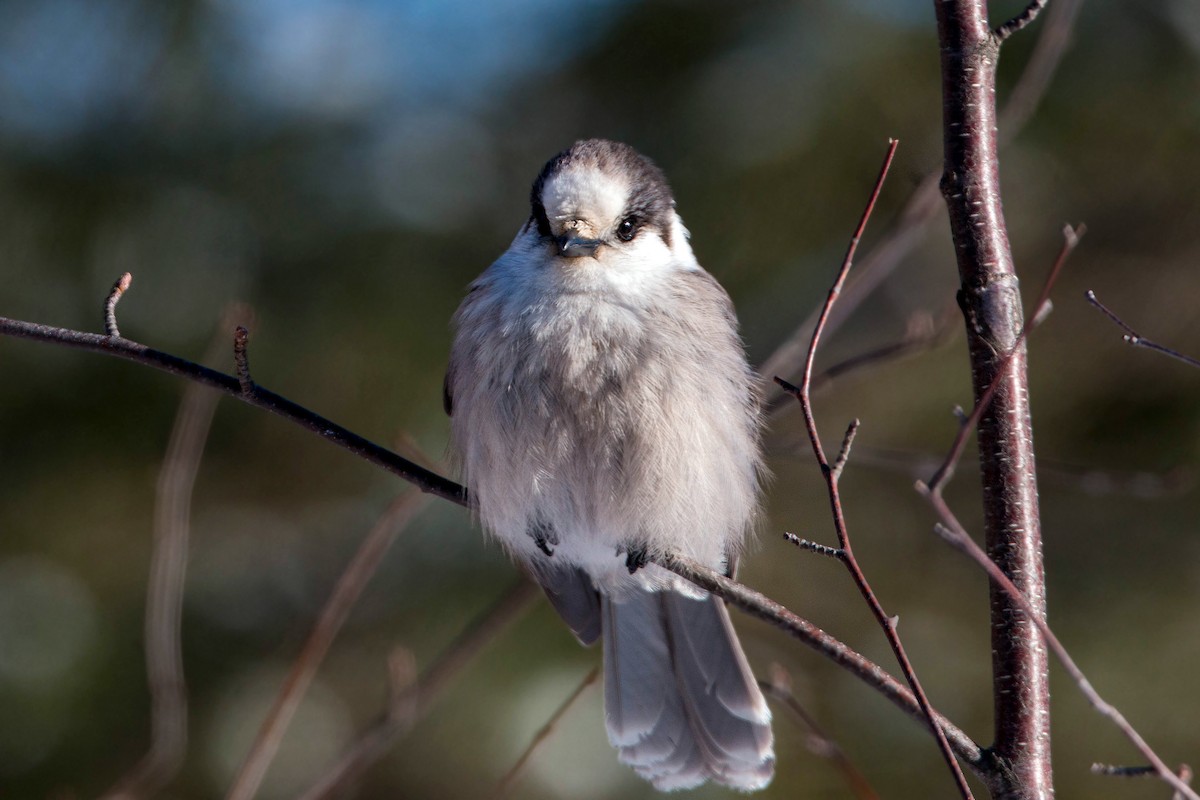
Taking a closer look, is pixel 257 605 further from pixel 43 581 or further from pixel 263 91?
pixel 263 91

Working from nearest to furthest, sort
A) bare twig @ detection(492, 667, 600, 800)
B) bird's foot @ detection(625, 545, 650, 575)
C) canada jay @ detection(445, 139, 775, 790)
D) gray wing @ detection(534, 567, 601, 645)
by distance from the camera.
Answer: bare twig @ detection(492, 667, 600, 800) < canada jay @ detection(445, 139, 775, 790) < bird's foot @ detection(625, 545, 650, 575) < gray wing @ detection(534, 567, 601, 645)

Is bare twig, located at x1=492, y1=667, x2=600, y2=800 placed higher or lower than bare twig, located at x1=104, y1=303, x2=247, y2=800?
lower

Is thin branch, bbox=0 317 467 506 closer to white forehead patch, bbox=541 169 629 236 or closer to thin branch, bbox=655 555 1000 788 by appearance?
thin branch, bbox=655 555 1000 788

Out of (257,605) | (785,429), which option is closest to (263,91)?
(257,605)

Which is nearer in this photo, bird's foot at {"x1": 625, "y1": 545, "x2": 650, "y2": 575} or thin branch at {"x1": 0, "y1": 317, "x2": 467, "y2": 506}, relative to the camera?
thin branch at {"x1": 0, "y1": 317, "x2": 467, "y2": 506}

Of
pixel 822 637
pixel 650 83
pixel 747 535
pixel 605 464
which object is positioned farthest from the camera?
pixel 650 83

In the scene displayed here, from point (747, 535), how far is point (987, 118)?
4.55 feet

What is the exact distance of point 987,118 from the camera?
212 centimetres

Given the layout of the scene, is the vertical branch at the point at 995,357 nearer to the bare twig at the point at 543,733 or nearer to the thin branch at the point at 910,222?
the thin branch at the point at 910,222

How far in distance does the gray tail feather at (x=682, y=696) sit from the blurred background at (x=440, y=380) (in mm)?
1026

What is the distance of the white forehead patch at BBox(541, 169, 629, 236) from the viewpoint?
116 inches

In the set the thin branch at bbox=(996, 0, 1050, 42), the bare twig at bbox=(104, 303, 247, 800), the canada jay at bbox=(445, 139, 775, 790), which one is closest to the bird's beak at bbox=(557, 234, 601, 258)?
the canada jay at bbox=(445, 139, 775, 790)

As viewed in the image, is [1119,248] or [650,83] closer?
[1119,248]

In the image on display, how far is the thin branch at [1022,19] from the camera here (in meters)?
2.06
